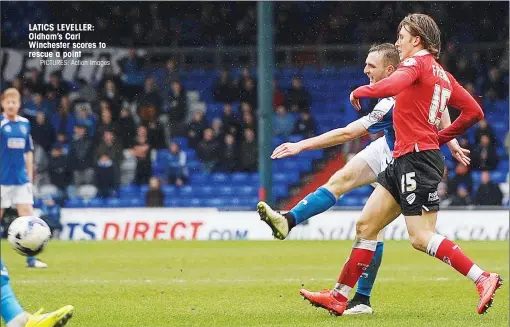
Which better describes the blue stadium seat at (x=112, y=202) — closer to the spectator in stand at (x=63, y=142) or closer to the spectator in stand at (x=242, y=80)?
the spectator in stand at (x=63, y=142)

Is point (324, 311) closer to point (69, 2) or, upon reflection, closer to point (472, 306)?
point (472, 306)

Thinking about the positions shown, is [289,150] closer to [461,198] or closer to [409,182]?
[409,182]

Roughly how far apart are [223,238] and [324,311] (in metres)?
11.1

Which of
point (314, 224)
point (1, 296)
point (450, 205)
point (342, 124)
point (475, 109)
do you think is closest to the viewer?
point (1, 296)

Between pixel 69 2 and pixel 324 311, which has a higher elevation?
pixel 69 2

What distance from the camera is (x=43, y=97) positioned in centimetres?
2362

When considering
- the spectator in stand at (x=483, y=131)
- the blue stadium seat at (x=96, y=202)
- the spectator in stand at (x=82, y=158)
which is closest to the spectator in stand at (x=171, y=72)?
the spectator in stand at (x=82, y=158)

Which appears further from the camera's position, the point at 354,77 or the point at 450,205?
the point at 354,77

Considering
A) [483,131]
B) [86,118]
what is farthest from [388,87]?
[86,118]

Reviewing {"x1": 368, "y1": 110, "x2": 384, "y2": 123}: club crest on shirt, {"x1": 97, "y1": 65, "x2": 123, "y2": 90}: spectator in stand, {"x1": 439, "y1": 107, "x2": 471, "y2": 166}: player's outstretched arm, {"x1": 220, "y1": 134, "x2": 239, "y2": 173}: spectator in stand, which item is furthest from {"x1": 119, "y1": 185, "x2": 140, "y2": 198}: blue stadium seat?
{"x1": 368, "y1": 110, "x2": 384, "y2": 123}: club crest on shirt

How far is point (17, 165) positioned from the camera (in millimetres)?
13508

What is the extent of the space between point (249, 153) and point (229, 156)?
451 mm

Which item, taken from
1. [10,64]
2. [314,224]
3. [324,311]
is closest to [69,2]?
[10,64]

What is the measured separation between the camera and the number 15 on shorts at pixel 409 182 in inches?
Result: 290
